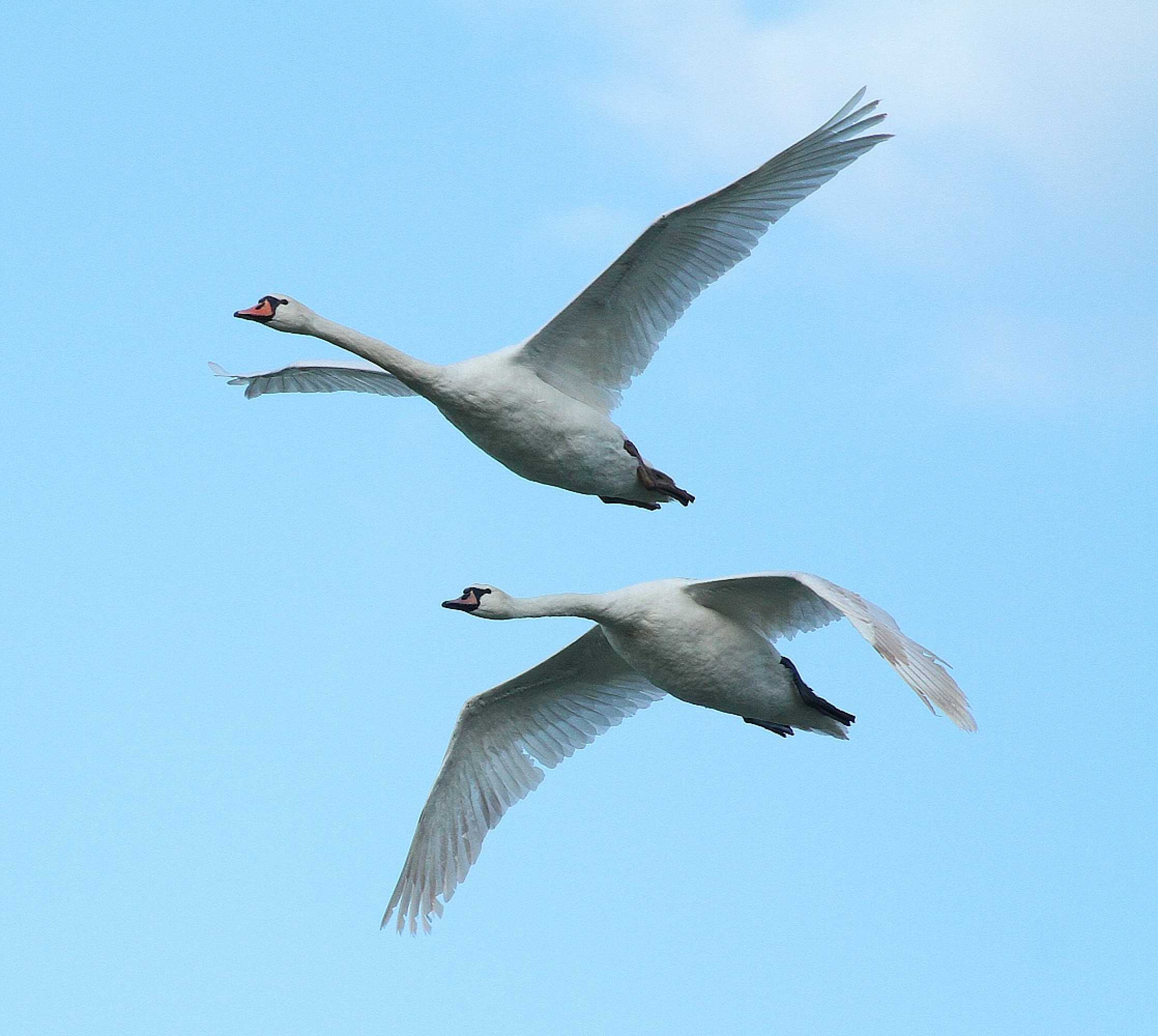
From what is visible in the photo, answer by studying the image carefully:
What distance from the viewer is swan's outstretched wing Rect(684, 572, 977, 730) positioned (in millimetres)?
12547

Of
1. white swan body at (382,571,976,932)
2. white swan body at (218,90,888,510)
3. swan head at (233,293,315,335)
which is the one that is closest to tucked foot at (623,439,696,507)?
white swan body at (218,90,888,510)

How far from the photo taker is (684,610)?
581 inches

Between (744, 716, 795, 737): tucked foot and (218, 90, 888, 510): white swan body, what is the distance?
71.4 inches

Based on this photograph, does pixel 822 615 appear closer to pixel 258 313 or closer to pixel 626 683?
pixel 626 683

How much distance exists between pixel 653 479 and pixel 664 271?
5.27ft

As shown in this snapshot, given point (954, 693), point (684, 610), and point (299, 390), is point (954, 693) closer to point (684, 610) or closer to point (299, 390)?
point (684, 610)

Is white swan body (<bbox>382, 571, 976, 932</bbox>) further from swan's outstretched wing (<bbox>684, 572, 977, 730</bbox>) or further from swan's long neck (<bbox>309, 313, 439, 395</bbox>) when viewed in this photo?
swan's long neck (<bbox>309, 313, 439, 395</bbox>)

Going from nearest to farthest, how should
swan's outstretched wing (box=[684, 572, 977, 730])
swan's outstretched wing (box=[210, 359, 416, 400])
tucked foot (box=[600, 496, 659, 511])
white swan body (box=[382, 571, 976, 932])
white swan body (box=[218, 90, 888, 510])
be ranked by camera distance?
swan's outstretched wing (box=[684, 572, 977, 730]) < white swan body (box=[382, 571, 976, 932]) < white swan body (box=[218, 90, 888, 510]) < tucked foot (box=[600, 496, 659, 511]) < swan's outstretched wing (box=[210, 359, 416, 400])

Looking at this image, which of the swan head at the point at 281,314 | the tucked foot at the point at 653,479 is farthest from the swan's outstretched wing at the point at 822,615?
the swan head at the point at 281,314

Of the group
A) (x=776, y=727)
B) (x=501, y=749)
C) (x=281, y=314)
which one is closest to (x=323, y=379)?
(x=281, y=314)

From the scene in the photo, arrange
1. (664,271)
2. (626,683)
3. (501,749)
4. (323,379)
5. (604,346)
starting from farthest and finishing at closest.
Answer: (323,379)
(501,749)
(626,683)
(604,346)
(664,271)

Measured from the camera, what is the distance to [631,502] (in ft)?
52.3

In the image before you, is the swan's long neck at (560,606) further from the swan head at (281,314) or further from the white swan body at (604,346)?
the swan head at (281,314)

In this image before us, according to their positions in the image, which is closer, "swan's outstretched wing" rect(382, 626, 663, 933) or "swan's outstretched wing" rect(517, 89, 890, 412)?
"swan's outstretched wing" rect(517, 89, 890, 412)
